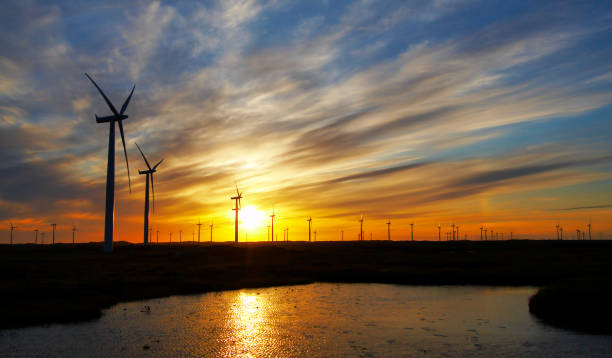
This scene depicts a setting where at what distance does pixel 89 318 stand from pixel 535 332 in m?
28.7

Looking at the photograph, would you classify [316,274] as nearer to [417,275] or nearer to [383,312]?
[417,275]

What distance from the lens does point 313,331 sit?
28281 mm

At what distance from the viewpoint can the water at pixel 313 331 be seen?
2328 centimetres

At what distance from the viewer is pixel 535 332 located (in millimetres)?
27047

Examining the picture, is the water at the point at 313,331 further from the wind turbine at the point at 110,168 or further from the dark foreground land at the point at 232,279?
the wind turbine at the point at 110,168

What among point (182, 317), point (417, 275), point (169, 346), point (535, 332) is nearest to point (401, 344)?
point (535, 332)

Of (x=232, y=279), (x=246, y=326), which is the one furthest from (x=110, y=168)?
(x=246, y=326)

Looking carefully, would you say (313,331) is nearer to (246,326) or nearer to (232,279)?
(246,326)

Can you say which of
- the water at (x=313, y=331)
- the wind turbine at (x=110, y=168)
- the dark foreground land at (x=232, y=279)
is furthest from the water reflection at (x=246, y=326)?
the wind turbine at (x=110, y=168)

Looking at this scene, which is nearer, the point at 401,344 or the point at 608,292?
the point at 401,344

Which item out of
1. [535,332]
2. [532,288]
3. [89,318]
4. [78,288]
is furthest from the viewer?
[532,288]

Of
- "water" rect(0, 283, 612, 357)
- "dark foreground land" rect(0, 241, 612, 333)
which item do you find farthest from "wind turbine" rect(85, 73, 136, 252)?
"water" rect(0, 283, 612, 357)

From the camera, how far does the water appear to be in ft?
76.4

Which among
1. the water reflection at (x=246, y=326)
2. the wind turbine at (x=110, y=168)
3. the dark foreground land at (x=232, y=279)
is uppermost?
the wind turbine at (x=110, y=168)
